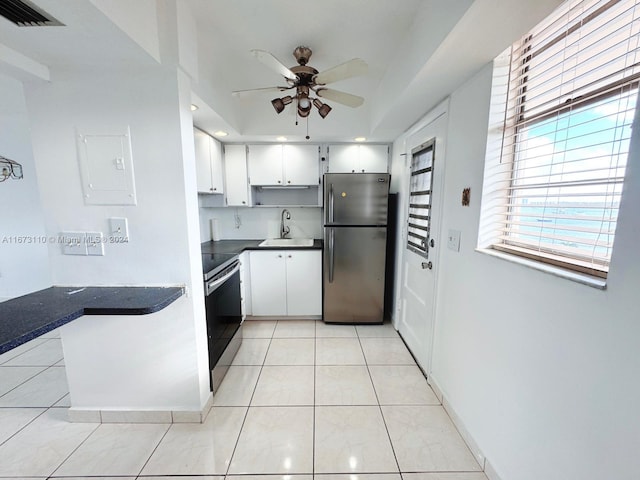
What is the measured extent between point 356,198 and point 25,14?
7.66ft

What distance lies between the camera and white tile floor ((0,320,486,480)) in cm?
132

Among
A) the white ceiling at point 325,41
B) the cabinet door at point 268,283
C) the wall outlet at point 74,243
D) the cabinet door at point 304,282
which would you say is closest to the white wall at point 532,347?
the white ceiling at point 325,41

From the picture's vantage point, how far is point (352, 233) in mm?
2742

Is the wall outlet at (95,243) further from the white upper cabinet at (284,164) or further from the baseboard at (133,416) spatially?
the white upper cabinet at (284,164)

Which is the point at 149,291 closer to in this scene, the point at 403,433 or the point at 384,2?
the point at 403,433

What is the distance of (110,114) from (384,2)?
1.62m

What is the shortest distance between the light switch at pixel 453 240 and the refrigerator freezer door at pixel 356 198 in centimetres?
106

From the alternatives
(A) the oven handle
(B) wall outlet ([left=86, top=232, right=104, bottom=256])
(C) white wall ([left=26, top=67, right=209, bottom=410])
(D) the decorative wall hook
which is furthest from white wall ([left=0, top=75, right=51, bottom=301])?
(A) the oven handle

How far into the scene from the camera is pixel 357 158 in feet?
10.1

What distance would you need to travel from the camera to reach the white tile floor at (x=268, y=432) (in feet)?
4.33

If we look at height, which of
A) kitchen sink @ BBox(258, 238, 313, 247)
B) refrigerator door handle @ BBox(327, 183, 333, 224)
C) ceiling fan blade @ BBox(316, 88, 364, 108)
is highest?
ceiling fan blade @ BBox(316, 88, 364, 108)

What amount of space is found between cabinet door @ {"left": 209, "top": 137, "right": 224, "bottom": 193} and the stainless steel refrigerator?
123cm

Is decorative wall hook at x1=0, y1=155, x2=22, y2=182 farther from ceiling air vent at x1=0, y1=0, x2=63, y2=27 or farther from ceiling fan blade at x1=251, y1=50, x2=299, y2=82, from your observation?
ceiling fan blade at x1=251, y1=50, x2=299, y2=82

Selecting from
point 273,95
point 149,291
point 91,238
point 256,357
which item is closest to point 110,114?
point 91,238
